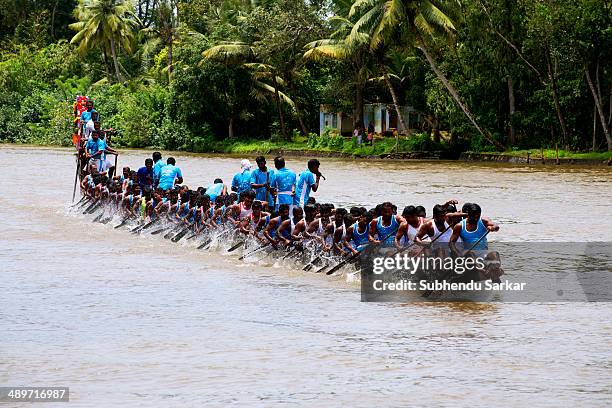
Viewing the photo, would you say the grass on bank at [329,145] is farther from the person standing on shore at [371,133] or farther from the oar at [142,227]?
the oar at [142,227]

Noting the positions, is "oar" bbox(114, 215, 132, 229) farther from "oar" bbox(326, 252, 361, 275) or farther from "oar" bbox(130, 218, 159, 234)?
"oar" bbox(326, 252, 361, 275)

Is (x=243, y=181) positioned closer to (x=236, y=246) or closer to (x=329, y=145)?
(x=236, y=246)

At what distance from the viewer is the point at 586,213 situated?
2281cm

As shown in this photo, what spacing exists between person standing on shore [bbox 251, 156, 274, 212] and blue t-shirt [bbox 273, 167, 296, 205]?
202 millimetres

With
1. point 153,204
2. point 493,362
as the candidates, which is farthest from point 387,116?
point 493,362

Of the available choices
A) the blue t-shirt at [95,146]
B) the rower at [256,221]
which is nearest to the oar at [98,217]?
the blue t-shirt at [95,146]

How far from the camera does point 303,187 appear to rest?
644 inches

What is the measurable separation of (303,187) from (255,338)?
18.4 ft

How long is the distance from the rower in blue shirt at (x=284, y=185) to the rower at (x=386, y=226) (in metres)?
3.04

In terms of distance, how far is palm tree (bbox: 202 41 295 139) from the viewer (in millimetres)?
48375

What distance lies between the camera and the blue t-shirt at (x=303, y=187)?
53.2ft

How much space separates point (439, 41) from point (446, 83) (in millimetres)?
3130

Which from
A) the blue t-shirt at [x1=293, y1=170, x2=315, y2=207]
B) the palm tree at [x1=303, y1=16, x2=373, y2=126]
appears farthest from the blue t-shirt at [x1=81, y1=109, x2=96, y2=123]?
the palm tree at [x1=303, y1=16, x2=373, y2=126]

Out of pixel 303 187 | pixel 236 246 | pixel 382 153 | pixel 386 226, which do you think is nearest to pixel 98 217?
pixel 236 246
